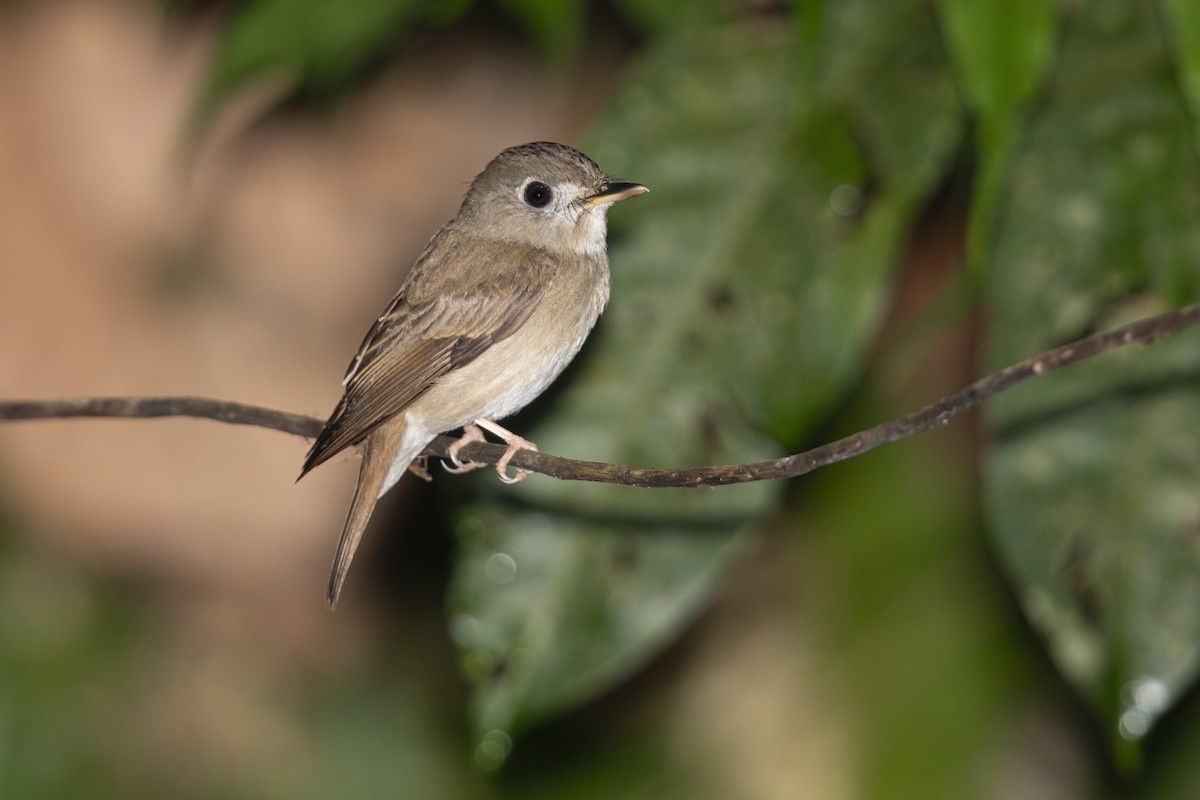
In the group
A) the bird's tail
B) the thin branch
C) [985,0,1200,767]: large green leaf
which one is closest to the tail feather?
the bird's tail

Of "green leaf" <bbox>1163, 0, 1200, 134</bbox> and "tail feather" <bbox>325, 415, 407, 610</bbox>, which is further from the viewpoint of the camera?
"tail feather" <bbox>325, 415, 407, 610</bbox>

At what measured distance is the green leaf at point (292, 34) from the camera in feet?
10.7

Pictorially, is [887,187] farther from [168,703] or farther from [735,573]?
[168,703]

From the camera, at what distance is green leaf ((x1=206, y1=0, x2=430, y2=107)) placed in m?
3.27

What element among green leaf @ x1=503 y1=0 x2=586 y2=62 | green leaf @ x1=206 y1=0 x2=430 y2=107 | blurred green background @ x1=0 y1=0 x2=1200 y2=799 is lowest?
blurred green background @ x1=0 y1=0 x2=1200 y2=799

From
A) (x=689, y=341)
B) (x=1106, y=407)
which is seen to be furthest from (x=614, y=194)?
(x=1106, y=407)

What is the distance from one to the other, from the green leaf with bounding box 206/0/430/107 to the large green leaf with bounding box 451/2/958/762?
592 mm

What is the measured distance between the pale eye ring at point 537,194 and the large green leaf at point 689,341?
0.87 ft

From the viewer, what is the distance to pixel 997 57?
2771mm

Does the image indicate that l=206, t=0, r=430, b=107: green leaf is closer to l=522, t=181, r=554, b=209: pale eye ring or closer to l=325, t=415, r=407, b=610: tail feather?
l=522, t=181, r=554, b=209: pale eye ring

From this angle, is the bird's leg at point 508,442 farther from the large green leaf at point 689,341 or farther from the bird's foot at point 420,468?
the bird's foot at point 420,468

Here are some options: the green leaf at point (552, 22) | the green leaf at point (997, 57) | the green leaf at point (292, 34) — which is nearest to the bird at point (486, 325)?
the green leaf at point (552, 22)

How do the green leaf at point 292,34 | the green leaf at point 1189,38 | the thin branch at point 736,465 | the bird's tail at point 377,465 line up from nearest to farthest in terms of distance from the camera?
the thin branch at point 736,465 < the green leaf at point 1189,38 < the bird's tail at point 377,465 < the green leaf at point 292,34

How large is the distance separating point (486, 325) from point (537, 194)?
484mm
